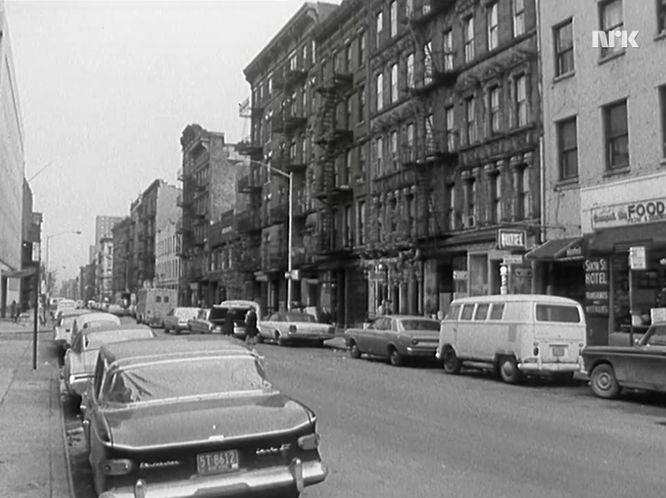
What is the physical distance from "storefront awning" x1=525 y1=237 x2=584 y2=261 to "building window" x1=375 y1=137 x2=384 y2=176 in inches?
570

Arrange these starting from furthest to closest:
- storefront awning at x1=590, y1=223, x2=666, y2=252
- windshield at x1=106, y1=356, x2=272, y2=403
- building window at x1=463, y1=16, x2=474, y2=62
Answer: building window at x1=463, y1=16, x2=474, y2=62 → storefront awning at x1=590, y1=223, x2=666, y2=252 → windshield at x1=106, y1=356, x2=272, y2=403

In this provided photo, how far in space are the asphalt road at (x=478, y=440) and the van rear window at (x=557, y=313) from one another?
157 centimetres

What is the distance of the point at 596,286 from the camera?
79.3 feet

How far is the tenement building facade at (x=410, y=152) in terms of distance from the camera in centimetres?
2827

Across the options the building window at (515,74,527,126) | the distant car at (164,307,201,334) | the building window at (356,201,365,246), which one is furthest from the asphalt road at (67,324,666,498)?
the distant car at (164,307,201,334)

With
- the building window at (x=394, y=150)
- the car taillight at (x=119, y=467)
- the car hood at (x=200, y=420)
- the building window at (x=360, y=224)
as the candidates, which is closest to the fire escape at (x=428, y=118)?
the building window at (x=394, y=150)

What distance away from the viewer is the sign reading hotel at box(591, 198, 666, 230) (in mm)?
21812

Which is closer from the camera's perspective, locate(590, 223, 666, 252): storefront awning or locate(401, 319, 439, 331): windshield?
locate(590, 223, 666, 252): storefront awning

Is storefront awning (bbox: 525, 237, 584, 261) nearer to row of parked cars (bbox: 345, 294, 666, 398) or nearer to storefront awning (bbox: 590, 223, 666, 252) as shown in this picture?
storefront awning (bbox: 590, 223, 666, 252)

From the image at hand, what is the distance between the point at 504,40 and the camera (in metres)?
28.9

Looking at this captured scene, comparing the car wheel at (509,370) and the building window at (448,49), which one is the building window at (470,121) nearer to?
the building window at (448,49)

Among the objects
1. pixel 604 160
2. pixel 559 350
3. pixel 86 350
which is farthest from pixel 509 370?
pixel 86 350

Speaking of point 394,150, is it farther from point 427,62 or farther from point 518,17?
point 518,17

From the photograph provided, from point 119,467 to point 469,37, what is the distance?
92.6 feet
